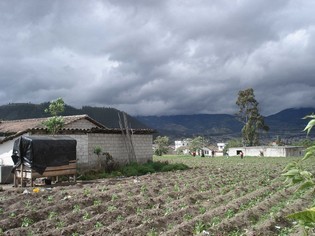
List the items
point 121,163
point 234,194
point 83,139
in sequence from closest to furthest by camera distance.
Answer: point 234,194
point 83,139
point 121,163

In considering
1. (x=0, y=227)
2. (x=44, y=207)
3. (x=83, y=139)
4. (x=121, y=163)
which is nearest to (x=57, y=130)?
(x=83, y=139)

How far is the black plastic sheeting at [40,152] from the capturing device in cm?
1281

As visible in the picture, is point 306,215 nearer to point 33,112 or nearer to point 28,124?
point 28,124

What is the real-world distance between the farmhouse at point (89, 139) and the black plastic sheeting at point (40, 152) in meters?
2.32

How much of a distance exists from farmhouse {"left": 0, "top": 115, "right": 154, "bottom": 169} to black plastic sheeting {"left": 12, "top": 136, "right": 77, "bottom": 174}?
2321mm

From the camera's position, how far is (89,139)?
17312 millimetres

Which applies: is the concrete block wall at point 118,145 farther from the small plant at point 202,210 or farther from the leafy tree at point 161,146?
the leafy tree at point 161,146

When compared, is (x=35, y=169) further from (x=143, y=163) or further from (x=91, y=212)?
(x=143, y=163)

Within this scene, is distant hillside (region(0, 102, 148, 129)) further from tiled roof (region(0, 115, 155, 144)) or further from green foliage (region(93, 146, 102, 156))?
green foliage (region(93, 146, 102, 156))

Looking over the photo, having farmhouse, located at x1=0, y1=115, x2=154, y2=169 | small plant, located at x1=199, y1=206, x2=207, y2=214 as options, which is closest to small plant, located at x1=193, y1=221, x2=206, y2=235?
small plant, located at x1=199, y1=206, x2=207, y2=214

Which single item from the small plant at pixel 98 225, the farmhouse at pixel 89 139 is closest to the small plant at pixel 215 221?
the small plant at pixel 98 225

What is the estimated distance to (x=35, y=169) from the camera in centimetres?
1264

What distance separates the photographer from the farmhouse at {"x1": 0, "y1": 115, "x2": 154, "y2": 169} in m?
16.3

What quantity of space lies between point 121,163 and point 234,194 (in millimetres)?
9725
